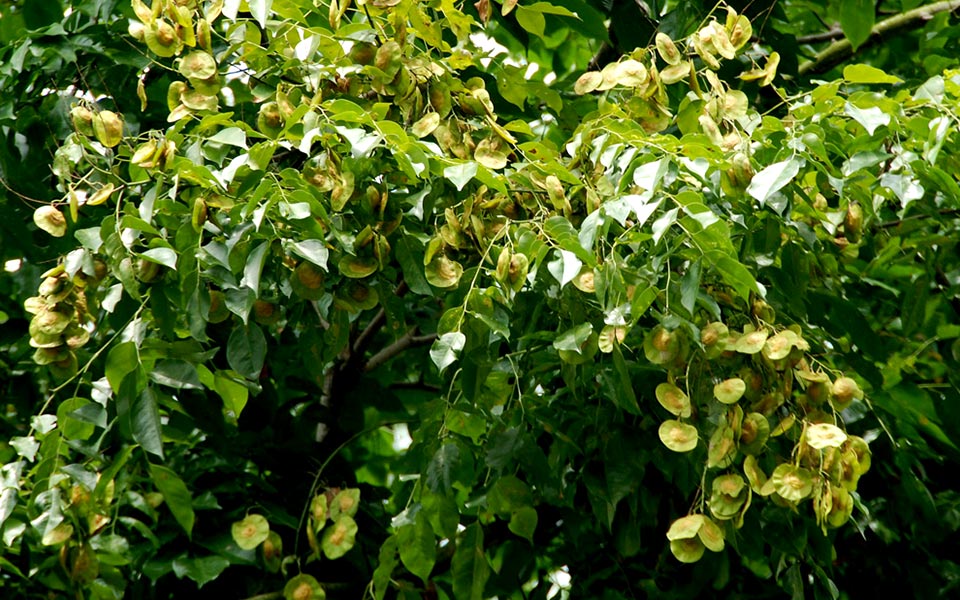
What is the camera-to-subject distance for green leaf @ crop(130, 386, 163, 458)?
5.08 ft

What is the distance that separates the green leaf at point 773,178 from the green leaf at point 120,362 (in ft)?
2.79

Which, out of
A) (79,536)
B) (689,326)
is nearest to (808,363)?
(689,326)

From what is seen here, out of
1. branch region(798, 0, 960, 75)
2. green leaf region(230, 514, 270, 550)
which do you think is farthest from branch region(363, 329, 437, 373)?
branch region(798, 0, 960, 75)

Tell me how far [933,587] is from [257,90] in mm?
1684

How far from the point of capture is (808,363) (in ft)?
5.20

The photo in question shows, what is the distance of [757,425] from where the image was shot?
147 centimetres

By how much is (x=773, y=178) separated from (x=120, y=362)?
905 mm

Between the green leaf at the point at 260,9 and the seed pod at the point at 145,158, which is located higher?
the green leaf at the point at 260,9

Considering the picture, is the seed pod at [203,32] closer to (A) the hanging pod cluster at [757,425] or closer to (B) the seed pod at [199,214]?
(B) the seed pod at [199,214]

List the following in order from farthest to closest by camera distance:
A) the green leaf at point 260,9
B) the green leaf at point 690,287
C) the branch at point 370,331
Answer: the branch at point 370,331, the green leaf at point 260,9, the green leaf at point 690,287

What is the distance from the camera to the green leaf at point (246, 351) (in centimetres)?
158

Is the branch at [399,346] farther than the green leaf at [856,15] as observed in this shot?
Yes

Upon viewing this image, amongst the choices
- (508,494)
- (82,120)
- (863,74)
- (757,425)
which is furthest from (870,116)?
(82,120)

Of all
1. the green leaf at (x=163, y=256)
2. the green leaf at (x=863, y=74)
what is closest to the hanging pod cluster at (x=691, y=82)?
the green leaf at (x=863, y=74)
